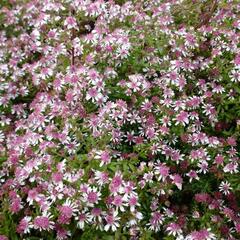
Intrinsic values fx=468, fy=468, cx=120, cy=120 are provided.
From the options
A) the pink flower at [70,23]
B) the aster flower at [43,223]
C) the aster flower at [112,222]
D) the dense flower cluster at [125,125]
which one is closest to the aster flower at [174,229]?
the dense flower cluster at [125,125]

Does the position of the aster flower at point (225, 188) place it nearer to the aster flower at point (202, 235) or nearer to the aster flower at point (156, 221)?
the aster flower at point (202, 235)

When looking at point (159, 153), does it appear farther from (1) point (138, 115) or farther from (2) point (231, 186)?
(2) point (231, 186)

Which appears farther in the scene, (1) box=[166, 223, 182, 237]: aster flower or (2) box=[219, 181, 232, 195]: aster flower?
(2) box=[219, 181, 232, 195]: aster flower

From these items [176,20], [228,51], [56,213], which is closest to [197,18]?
[176,20]

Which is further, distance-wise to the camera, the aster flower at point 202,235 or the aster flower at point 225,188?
the aster flower at point 225,188

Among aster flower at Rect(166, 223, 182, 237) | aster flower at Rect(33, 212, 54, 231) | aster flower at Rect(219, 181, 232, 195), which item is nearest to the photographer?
aster flower at Rect(33, 212, 54, 231)

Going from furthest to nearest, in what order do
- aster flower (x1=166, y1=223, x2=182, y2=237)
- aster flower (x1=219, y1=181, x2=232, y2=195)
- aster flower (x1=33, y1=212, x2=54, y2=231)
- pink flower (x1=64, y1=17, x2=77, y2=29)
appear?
pink flower (x1=64, y1=17, x2=77, y2=29) → aster flower (x1=219, y1=181, x2=232, y2=195) → aster flower (x1=166, y1=223, x2=182, y2=237) → aster flower (x1=33, y1=212, x2=54, y2=231)

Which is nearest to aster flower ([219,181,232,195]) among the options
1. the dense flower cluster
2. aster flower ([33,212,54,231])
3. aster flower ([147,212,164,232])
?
the dense flower cluster

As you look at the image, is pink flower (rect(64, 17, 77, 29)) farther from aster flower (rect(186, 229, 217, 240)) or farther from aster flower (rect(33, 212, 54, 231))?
aster flower (rect(186, 229, 217, 240))

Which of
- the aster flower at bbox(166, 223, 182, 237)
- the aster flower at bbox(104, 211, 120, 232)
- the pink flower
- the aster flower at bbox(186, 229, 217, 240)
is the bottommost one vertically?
the aster flower at bbox(166, 223, 182, 237)
